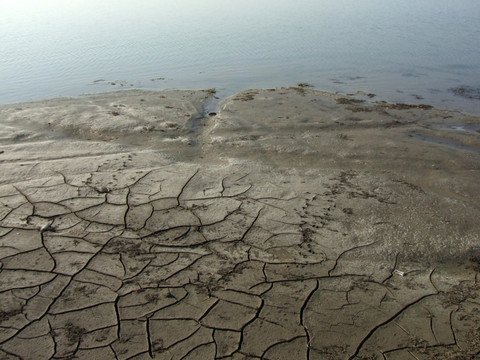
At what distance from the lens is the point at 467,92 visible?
923 cm

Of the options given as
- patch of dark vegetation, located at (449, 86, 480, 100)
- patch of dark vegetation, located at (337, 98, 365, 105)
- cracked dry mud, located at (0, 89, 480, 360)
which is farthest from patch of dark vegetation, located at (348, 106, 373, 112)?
patch of dark vegetation, located at (449, 86, 480, 100)

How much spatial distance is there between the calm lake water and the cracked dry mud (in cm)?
330

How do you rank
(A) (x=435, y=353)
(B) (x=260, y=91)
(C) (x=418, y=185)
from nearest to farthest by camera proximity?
(A) (x=435, y=353)
(C) (x=418, y=185)
(B) (x=260, y=91)

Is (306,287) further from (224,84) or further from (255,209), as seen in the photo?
(224,84)

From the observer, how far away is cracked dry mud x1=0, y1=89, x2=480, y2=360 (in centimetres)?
301

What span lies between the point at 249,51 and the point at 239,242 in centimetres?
1021

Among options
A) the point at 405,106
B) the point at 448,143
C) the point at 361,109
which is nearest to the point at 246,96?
the point at 361,109

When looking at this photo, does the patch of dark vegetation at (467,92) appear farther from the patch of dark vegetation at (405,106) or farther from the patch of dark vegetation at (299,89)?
the patch of dark vegetation at (299,89)

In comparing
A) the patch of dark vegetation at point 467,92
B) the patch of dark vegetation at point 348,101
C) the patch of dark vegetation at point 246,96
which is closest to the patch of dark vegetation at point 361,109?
the patch of dark vegetation at point 348,101

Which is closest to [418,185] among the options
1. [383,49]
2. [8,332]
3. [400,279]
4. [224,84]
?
[400,279]

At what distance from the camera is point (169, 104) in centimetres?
838

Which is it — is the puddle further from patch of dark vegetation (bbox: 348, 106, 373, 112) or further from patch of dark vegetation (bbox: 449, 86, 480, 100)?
patch of dark vegetation (bbox: 449, 86, 480, 100)

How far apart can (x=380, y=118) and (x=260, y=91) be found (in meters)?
2.86

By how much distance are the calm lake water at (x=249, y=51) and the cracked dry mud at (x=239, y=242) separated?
10.8 ft
